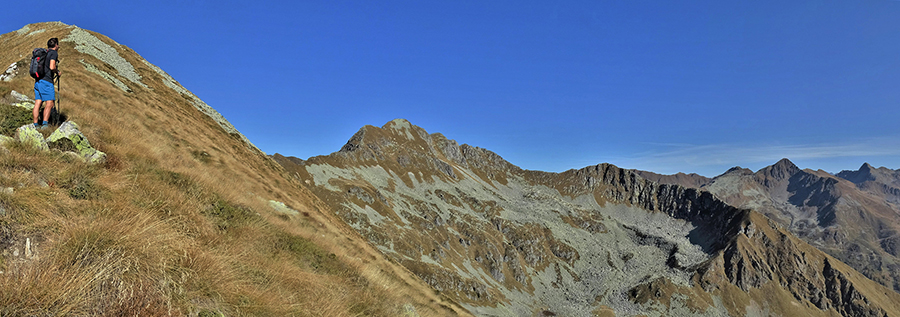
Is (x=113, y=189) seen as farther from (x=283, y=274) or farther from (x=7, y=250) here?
(x=283, y=274)

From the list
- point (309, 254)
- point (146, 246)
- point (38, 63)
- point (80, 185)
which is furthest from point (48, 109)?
point (146, 246)

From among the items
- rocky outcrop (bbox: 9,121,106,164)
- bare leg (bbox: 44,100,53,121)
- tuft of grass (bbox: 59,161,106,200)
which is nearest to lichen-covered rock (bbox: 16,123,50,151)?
rocky outcrop (bbox: 9,121,106,164)

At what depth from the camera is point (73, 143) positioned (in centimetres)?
1130

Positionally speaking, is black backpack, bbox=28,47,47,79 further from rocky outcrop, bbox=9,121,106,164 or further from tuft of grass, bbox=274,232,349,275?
tuft of grass, bbox=274,232,349,275

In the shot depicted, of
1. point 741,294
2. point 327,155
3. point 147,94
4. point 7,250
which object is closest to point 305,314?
point 7,250

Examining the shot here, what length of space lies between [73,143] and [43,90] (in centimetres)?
376

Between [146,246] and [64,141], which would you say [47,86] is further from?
[146,246]

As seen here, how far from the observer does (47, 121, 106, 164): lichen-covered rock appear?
11141mm

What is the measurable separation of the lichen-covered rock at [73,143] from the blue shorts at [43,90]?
2.76 m

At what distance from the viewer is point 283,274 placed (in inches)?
368

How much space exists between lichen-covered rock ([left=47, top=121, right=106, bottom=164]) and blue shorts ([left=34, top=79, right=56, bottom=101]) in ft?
9.04

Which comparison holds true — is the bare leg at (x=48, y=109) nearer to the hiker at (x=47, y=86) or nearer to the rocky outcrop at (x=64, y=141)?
the hiker at (x=47, y=86)

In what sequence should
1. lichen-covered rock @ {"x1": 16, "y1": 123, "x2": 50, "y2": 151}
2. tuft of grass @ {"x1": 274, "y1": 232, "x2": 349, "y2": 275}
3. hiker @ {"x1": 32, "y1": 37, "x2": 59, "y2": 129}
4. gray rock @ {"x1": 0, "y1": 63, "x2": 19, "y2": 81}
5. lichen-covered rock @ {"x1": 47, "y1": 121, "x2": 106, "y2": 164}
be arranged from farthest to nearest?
gray rock @ {"x1": 0, "y1": 63, "x2": 19, "y2": 81} < hiker @ {"x1": 32, "y1": 37, "x2": 59, "y2": 129} < tuft of grass @ {"x1": 274, "y1": 232, "x2": 349, "y2": 275} < lichen-covered rock @ {"x1": 47, "y1": 121, "x2": 106, "y2": 164} < lichen-covered rock @ {"x1": 16, "y1": 123, "x2": 50, "y2": 151}

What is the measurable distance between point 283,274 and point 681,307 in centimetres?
21394
